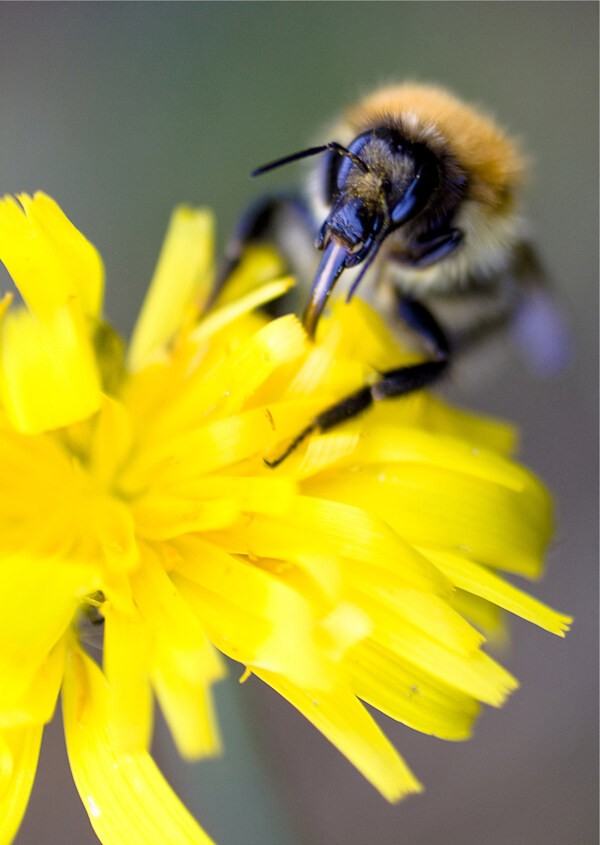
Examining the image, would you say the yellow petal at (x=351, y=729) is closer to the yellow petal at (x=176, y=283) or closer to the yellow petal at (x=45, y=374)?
the yellow petal at (x=45, y=374)

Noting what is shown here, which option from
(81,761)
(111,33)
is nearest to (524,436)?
(111,33)

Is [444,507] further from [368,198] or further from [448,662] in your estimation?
[368,198]

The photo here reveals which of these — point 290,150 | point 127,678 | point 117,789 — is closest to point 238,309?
point 127,678

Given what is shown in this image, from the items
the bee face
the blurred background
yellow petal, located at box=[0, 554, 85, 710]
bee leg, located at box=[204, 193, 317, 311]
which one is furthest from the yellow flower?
the blurred background

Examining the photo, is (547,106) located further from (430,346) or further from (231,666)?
(231,666)

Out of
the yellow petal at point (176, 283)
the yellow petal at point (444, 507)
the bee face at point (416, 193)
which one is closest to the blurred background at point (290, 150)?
the yellow petal at point (176, 283)

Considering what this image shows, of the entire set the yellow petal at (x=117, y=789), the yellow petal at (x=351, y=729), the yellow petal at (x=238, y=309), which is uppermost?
the yellow petal at (x=238, y=309)
